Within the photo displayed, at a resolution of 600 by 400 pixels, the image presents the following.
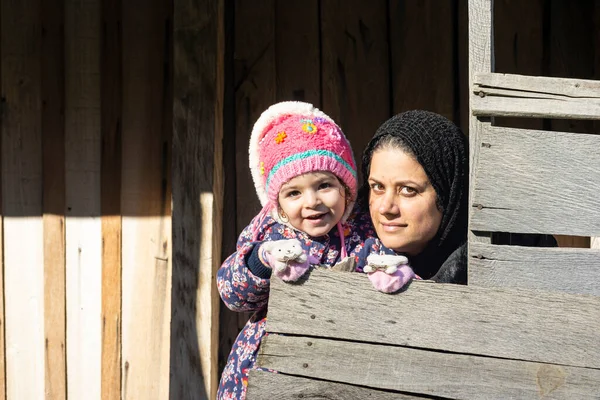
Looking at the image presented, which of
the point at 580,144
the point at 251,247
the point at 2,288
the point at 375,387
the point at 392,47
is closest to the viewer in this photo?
the point at 580,144

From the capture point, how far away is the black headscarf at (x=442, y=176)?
2.97 meters

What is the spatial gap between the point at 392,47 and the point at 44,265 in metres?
1.91

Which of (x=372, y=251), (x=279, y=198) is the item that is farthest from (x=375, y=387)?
(x=279, y=198)

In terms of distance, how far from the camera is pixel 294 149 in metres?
3.03

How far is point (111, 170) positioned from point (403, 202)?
1.77 metres

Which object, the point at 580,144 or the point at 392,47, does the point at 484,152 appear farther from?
the point at 392,47

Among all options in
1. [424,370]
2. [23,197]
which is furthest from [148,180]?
[424,370]

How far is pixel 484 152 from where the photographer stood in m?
2.59

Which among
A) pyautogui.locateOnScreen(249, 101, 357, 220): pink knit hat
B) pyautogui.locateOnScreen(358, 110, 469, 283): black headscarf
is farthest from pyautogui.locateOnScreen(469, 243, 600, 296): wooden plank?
pyautogui.locateOnScreen(249, 101, 357, 220): pink knit hat

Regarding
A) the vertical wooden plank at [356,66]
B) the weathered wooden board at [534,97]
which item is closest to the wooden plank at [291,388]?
the weathered wooden board at [534,97]

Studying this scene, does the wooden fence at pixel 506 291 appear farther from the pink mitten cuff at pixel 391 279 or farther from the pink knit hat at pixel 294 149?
the pink knit hat at pixel 294 149

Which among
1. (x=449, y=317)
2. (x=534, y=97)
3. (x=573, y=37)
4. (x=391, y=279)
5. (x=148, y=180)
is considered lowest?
(x=449, y=317)

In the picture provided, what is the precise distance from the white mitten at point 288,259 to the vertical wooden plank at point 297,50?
1507mm

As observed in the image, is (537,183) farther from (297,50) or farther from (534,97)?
(297,50)
